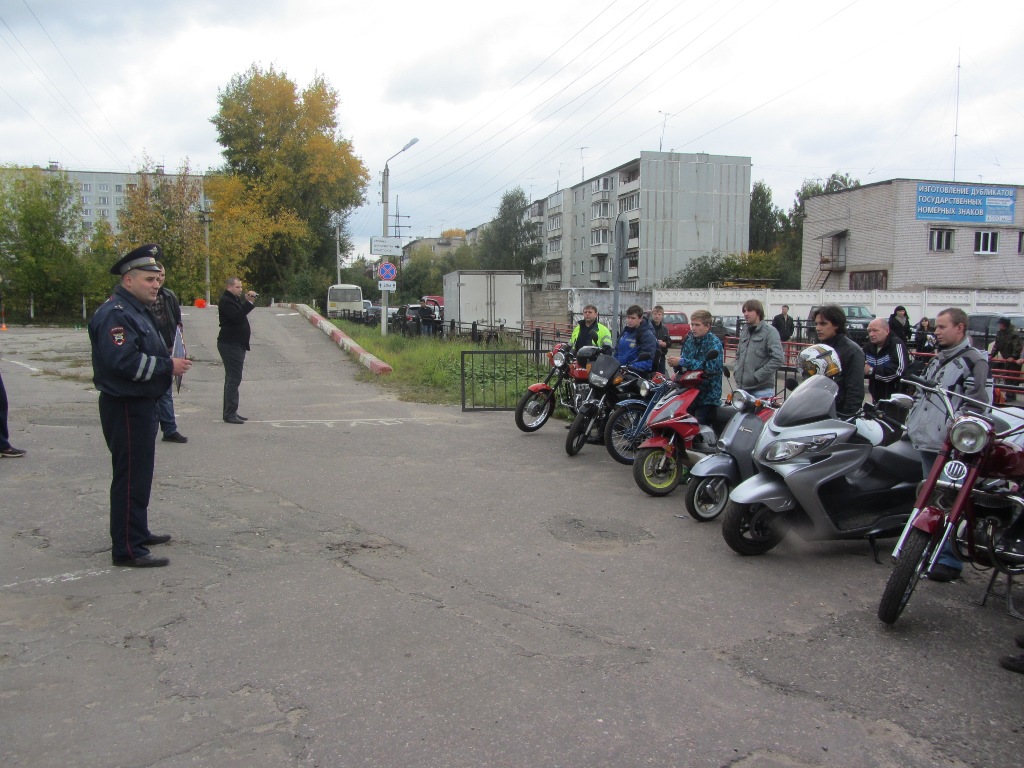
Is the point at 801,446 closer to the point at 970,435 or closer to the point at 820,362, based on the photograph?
the point at 820,362

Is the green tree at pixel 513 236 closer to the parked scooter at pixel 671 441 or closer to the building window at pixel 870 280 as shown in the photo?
the building window at pixel 870 280

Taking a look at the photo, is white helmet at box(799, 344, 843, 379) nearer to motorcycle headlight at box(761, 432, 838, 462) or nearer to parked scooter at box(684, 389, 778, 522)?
parked scooter at box(684, 389, 778, 522)

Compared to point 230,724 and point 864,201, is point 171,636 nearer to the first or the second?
point 230,724

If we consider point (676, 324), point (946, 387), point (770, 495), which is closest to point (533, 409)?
point (770, 495)

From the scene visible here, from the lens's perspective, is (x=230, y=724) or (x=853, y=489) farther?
(x=853, y=489)

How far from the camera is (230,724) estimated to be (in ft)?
9.92

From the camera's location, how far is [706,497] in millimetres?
6199

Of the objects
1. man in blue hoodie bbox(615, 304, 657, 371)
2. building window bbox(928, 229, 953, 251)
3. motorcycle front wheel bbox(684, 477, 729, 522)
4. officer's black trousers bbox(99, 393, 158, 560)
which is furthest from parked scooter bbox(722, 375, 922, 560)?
building window bbox(928, 229, 953, 251)

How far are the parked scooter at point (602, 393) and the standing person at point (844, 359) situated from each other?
218cm

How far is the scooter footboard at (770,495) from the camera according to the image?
5.06 meters

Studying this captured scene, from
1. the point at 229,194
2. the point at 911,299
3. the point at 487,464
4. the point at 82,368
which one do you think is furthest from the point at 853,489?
the point at 229,194

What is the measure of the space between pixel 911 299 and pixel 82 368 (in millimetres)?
35343

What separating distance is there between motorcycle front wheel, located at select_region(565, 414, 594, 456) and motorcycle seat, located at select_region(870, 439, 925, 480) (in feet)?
12.0

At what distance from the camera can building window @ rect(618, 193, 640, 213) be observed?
65.5 metres
